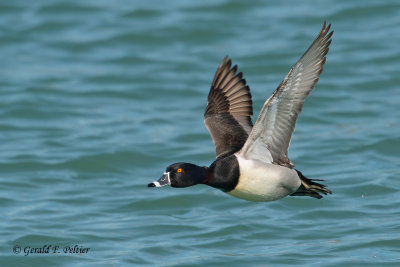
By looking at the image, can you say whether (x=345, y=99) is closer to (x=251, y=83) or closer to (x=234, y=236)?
(x=251, y=83)

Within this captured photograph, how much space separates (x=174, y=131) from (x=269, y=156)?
16.0ft

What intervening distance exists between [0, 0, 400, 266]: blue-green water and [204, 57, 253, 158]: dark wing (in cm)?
134

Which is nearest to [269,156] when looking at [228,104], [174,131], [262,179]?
[262,179]

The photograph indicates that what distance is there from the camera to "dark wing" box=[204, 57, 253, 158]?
8414mm

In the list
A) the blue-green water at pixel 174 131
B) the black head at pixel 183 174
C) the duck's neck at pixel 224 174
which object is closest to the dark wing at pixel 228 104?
the duck's neck at pixel 224 174

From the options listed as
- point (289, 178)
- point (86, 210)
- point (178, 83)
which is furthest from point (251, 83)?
point (289, 178)

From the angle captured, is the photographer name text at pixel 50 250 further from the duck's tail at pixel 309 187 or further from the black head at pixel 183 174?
the duck's tail at pixel 309 187

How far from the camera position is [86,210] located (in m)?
9.81

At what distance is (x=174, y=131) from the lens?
12.2 meters

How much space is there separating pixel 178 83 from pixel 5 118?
117 inches

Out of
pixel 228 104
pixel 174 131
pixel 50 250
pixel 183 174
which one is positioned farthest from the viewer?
pixel 174 131

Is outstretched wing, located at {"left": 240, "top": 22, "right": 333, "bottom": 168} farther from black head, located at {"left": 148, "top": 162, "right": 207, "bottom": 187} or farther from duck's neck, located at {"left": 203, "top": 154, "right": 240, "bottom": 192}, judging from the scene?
black head, located at {"left": 148, "top": 162, "right": 207, "bottom": 187}

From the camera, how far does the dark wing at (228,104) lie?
841cm

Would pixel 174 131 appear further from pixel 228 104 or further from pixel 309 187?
pixel 309 187
